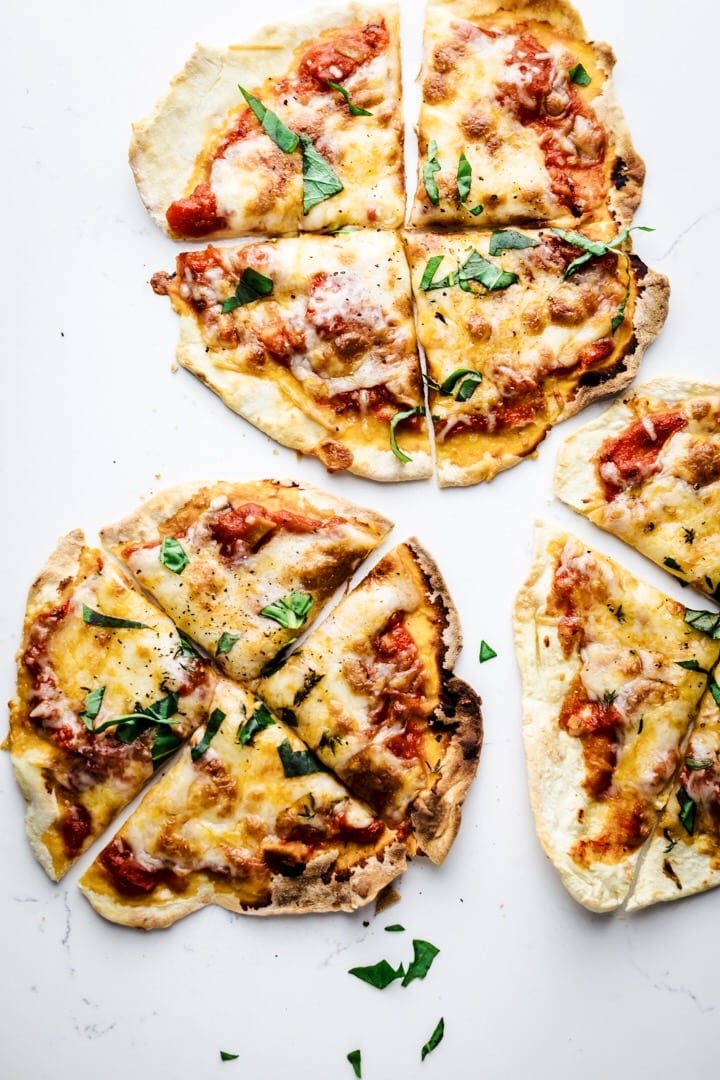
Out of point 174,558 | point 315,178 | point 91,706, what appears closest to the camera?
point 91,706

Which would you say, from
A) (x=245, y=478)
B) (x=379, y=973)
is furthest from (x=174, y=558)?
(x=379, y=973)

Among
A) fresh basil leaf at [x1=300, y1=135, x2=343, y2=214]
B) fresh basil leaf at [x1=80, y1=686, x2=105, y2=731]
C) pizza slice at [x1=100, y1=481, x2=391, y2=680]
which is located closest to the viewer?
fresh basil leaf at [x1=80, y1=686, x2=105, y2=731]

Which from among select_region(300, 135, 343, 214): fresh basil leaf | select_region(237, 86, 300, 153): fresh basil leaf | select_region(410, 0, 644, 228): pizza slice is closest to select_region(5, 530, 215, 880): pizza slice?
select_region(300, 135, 343, 214): fresh basil leaf

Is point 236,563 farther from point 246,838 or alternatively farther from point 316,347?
point 246,838

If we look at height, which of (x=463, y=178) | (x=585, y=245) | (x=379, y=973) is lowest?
(x=379, y=973)

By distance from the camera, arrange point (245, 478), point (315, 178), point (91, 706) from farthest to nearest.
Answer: point (245, 478), point (315, 178), point (91, 706)

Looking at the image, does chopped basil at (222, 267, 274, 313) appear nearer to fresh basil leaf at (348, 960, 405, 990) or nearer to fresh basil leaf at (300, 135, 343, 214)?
fresh basil leaf at (300, 135, 343, 214)

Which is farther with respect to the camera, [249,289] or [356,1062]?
[249,289]
